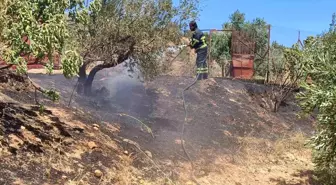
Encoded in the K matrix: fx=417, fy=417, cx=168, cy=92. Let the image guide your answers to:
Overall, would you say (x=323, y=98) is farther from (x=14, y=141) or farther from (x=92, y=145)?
(x=14, y=141)

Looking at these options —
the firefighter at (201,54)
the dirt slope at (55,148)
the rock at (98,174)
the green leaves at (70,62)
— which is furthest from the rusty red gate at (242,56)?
the green leaves at (70,62)

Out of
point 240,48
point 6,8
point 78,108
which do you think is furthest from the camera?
point 240,48

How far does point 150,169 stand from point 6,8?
120 inches

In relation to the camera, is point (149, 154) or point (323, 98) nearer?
point (323, 98)

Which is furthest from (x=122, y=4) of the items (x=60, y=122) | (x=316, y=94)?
(x=316, y=94)

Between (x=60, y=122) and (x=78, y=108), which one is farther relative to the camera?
(x=78, y=108)

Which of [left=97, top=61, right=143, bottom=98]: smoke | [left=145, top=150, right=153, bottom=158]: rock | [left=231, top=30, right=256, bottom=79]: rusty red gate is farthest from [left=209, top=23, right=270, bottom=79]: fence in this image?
[left=145, top=150, right=153, bottom=158]: rock

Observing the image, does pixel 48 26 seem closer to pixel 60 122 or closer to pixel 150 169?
pixel 60 122

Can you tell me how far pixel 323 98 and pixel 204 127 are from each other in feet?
13.3

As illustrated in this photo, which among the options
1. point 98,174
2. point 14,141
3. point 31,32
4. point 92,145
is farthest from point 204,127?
point 31,32

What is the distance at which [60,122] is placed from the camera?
6469 millimetres

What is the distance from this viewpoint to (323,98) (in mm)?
5746

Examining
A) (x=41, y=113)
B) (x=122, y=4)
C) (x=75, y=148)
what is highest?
(x=122, y=4)

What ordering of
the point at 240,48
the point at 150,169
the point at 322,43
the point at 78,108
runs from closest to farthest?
the point at 150,169 < the point at 322,43 < the point at 78,108 < the point at 240,48
